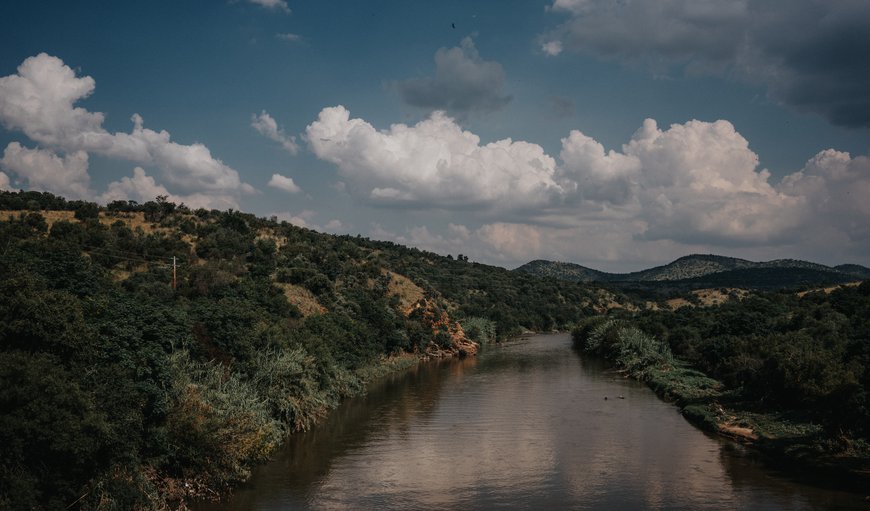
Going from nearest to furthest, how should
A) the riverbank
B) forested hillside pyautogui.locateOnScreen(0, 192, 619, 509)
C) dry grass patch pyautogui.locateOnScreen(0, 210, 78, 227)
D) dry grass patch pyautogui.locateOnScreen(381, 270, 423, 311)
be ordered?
forested hillside pyautogui.locateOnScreen(0, 192, 619, 509) < the riverbank < dry grass patch pyautogui.locateOnScreen(0, 210, 78, 227) < dry grass patch pyautogui.locateOnScreen(381, 270, 423, 311)

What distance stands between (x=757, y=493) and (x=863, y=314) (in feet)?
131

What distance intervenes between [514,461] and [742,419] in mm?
19356

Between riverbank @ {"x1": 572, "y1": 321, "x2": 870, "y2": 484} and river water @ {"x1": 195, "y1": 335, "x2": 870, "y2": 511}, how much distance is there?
160 cm

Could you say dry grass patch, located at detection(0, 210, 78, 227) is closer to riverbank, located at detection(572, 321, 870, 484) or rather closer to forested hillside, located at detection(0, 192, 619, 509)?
forested hillside, located at detection(0, 192, 619, 509)

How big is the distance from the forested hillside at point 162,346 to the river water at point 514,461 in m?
2.82

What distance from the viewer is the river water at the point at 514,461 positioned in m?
30.1

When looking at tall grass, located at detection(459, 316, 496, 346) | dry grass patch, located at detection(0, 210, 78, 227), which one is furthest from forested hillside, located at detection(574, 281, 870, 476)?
dry grass patch, located at detection(0, 210, 78, 227)

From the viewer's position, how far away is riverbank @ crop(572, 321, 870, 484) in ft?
115

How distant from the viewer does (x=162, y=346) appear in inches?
1325

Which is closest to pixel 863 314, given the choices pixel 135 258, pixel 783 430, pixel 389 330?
pixel 783 430

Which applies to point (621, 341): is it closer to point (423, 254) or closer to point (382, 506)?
point (382, 506)

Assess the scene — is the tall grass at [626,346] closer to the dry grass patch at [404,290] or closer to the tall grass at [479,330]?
the tall grass at [479,330]

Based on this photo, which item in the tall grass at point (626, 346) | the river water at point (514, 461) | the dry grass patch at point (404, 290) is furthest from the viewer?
the dry grass patch at point (404, 290)

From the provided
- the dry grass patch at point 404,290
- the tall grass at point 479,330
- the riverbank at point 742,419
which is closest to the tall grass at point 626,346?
the riverbank at point 742,419
